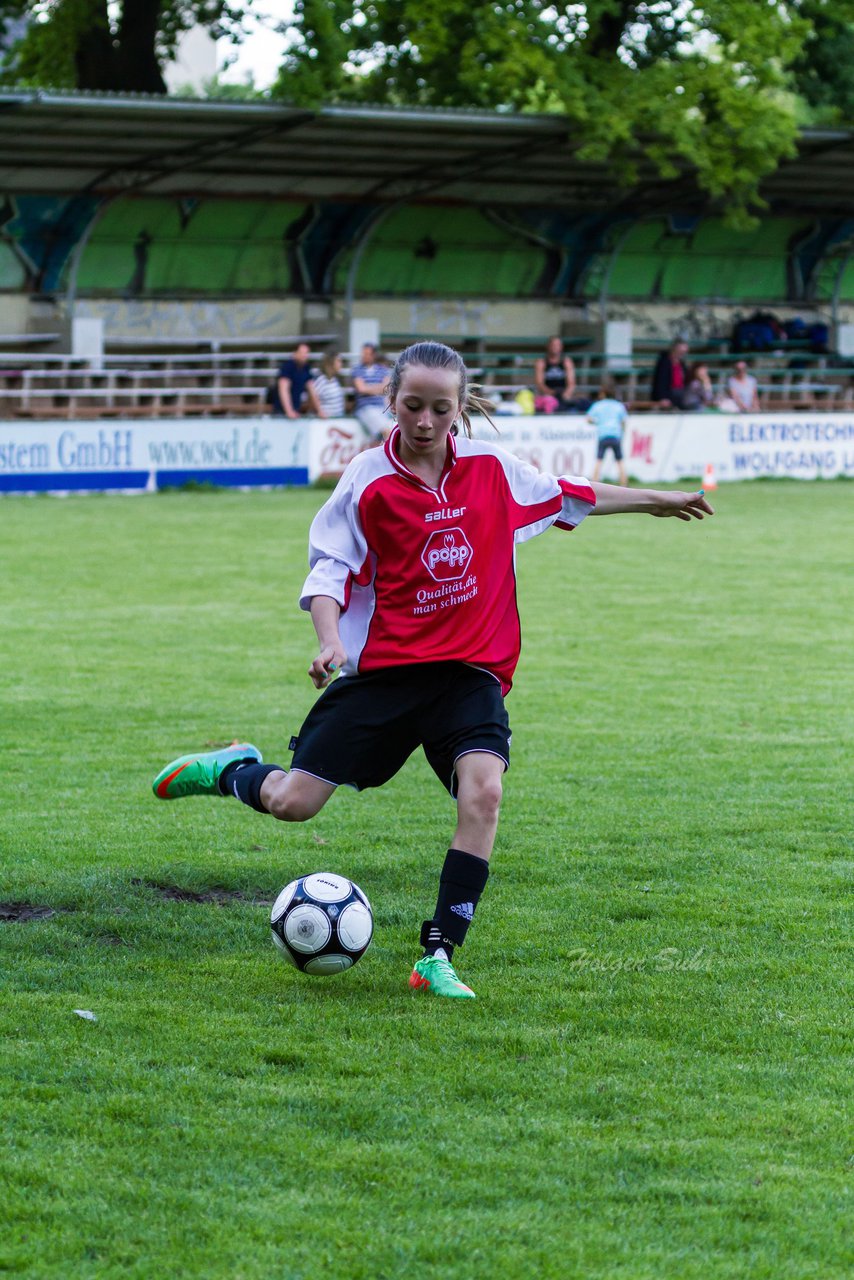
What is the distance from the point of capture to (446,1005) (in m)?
4.55

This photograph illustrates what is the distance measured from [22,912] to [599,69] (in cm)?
2448

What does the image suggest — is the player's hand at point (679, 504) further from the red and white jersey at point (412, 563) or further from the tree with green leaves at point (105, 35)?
the tree with green leaves at point (105, 35)

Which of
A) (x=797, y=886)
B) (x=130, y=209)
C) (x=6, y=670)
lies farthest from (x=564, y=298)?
(x=797, y=886)

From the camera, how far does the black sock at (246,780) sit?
533 cm

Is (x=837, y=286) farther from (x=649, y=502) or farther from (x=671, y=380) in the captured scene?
(x=649, y=502)

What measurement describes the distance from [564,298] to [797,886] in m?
27.9

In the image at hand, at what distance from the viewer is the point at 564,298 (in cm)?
3275

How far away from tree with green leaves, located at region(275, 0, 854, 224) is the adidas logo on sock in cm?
2113

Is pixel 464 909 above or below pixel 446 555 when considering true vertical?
below

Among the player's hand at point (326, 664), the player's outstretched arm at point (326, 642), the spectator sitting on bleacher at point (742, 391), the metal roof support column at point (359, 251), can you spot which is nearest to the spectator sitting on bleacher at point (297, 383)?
the metal roof support column at point (359, 251)

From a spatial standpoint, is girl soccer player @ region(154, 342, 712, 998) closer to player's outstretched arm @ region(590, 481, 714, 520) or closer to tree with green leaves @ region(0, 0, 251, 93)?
player's outstretched arm @ region(590, 481, 714, 520)

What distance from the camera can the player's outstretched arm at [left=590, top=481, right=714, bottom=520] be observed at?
5141 mm

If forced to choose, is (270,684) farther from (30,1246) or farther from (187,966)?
(30,1246)

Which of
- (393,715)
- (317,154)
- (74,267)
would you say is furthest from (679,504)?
(74,267)
